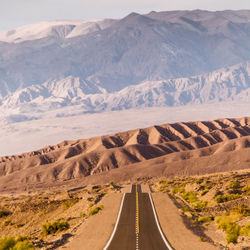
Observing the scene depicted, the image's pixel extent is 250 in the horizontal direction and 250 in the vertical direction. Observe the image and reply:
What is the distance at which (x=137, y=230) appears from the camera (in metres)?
33.3

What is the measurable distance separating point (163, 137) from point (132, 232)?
151 metres

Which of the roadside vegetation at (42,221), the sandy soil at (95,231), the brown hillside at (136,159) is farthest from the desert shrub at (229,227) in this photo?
the brown hillside at (136,159)

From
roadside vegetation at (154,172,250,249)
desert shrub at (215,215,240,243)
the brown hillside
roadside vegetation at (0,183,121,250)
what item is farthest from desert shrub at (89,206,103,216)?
the brown hillside

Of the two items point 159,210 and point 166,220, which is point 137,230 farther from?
point 159,210

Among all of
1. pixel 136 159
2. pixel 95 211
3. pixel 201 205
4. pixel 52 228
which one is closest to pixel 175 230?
pixel 52 228

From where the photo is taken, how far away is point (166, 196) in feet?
182

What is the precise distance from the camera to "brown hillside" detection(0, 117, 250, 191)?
122 metres

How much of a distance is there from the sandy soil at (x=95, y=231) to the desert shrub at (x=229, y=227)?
8.51 m

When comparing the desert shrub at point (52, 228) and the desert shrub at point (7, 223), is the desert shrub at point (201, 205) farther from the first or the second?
the desert shrub at point (7, 223)

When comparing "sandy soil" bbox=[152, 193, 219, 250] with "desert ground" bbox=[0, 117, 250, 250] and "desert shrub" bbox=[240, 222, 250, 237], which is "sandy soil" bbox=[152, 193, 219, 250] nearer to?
"desert ground" bbox=[0, 117, 250, 250]

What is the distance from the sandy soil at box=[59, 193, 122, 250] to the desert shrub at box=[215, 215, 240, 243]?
335 inches

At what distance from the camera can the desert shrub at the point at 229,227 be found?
92.3ft

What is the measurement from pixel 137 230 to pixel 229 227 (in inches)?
282

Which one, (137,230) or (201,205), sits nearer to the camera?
A: (137,230)
